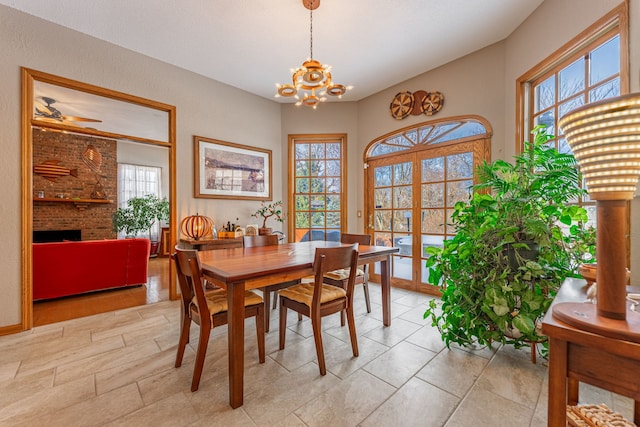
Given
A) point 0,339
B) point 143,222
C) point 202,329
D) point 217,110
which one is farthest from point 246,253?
point 143,222

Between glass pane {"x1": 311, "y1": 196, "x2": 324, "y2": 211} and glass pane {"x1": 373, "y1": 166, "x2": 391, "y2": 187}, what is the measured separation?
89 centimetres

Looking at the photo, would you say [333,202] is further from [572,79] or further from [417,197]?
[572,79]

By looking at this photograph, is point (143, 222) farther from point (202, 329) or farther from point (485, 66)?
point (485, 66)

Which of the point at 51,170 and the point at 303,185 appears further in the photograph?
the point at 51,170

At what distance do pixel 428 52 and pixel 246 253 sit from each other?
2.98m

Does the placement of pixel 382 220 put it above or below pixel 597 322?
above

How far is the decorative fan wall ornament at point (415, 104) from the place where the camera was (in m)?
3.52

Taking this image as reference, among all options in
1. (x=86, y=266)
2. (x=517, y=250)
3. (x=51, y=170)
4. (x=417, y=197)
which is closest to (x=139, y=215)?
(x=51, y=170)

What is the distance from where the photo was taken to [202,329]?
5.42 ft

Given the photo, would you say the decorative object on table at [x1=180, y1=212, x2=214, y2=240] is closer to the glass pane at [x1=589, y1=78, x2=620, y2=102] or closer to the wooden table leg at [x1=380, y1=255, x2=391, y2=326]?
the wooden table leg at [x1=380, y1=255, x2=391, y2=326]

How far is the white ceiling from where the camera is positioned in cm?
246

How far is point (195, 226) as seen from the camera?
3.55 m

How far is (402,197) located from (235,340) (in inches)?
120

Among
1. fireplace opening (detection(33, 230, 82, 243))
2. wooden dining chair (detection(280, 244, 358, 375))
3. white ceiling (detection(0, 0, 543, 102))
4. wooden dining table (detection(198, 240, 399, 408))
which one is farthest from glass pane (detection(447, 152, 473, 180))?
fireplace opening (detection(33, 230, 82, 243))
